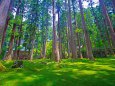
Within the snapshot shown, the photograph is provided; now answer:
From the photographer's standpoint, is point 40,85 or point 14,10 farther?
point 14,10

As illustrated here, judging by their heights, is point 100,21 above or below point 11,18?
above

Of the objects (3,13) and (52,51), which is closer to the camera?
(3,13)

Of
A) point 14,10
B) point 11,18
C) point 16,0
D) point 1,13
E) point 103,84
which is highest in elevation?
point 16,0

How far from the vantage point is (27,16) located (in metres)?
36.2

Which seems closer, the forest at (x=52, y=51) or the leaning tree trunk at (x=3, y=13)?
the forest at (x=52, y=51)

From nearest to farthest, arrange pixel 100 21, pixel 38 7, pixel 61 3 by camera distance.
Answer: pixel 38 7 → pixel 61 3 → pixel 100 21

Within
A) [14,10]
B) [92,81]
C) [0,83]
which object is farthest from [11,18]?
[92,81]

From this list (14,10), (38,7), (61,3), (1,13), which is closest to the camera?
(1,13)

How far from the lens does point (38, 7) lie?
116 ft

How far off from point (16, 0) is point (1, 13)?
1817 centimetres

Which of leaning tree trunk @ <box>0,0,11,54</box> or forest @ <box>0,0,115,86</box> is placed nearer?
forest @ <box>0,0,115,86</box>

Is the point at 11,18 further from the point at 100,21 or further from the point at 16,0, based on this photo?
the point at 100,21

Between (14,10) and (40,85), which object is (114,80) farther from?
(14,10)

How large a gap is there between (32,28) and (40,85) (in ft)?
90.7
